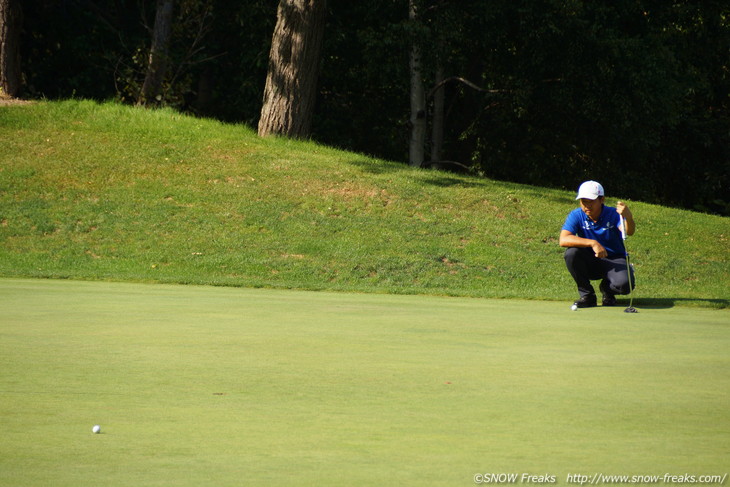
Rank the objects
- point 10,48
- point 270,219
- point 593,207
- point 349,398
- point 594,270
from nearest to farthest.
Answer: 1. point 349,398
2. point 593,207
3. point 594,270
4. point 270,219
5. point 10,48

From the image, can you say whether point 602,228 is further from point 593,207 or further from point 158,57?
point 158,57

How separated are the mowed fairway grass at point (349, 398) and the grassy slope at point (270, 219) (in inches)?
222

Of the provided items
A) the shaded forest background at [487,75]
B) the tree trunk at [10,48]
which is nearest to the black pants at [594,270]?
the shaded forest background at [487,75]

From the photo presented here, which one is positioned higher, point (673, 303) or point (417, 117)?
point (417, 117)

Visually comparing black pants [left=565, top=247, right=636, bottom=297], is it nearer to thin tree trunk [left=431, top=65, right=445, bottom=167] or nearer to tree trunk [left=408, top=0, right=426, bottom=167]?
tree trunk [left=408, top=0, right=426, bottom=167]

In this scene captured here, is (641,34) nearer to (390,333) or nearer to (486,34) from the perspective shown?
(486,34)

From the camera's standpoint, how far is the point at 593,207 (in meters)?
11.5

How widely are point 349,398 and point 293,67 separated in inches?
867

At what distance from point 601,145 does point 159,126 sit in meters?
16.5

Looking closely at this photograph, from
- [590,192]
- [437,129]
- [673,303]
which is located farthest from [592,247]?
[437,129]

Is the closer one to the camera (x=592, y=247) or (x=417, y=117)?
(x=592, y=247)

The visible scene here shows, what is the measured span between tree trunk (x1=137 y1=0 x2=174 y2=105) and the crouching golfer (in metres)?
20.0

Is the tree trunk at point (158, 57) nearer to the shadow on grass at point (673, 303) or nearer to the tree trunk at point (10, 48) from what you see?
the tree trunk at point (10, 48)

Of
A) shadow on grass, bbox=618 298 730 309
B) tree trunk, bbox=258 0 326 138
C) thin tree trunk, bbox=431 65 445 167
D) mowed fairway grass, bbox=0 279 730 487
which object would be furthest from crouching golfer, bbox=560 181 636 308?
thin tree trunk, bbox=431 65 445 167
